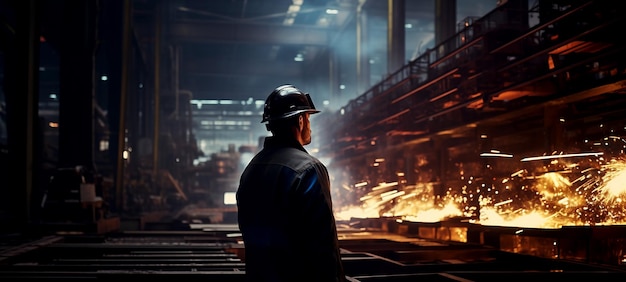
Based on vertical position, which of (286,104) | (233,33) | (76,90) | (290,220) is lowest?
(290,220)

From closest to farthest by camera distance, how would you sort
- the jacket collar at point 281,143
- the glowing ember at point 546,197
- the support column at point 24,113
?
the jacket collar at point 281,143, the glowing ember at point 546,197, the support column at point 24,113

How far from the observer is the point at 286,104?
99.5 inches

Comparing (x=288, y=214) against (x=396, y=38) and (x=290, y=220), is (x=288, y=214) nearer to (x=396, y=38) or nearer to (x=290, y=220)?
(x=290, y=220)

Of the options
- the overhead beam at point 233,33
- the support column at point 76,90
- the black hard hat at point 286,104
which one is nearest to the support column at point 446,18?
the support column at point 76,90

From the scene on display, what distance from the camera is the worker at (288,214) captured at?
2.22 metres

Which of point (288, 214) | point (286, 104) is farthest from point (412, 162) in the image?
point (288, 214)

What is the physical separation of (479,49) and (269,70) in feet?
64.6

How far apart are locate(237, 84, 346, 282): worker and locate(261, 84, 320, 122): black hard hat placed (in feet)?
0.08

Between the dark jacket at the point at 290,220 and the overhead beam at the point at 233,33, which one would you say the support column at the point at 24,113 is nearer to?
the dark jacket at the point at 290,220

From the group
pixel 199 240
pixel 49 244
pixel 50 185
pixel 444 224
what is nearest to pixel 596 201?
pixel 444 224

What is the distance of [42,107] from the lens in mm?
23672

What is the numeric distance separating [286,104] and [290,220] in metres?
0.52

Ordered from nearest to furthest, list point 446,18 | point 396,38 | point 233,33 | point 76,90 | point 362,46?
point 76,90 → point 446,18 → point 396,38 → point 362,46 → point 233,33

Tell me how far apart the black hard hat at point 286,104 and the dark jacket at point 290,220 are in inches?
6.0
